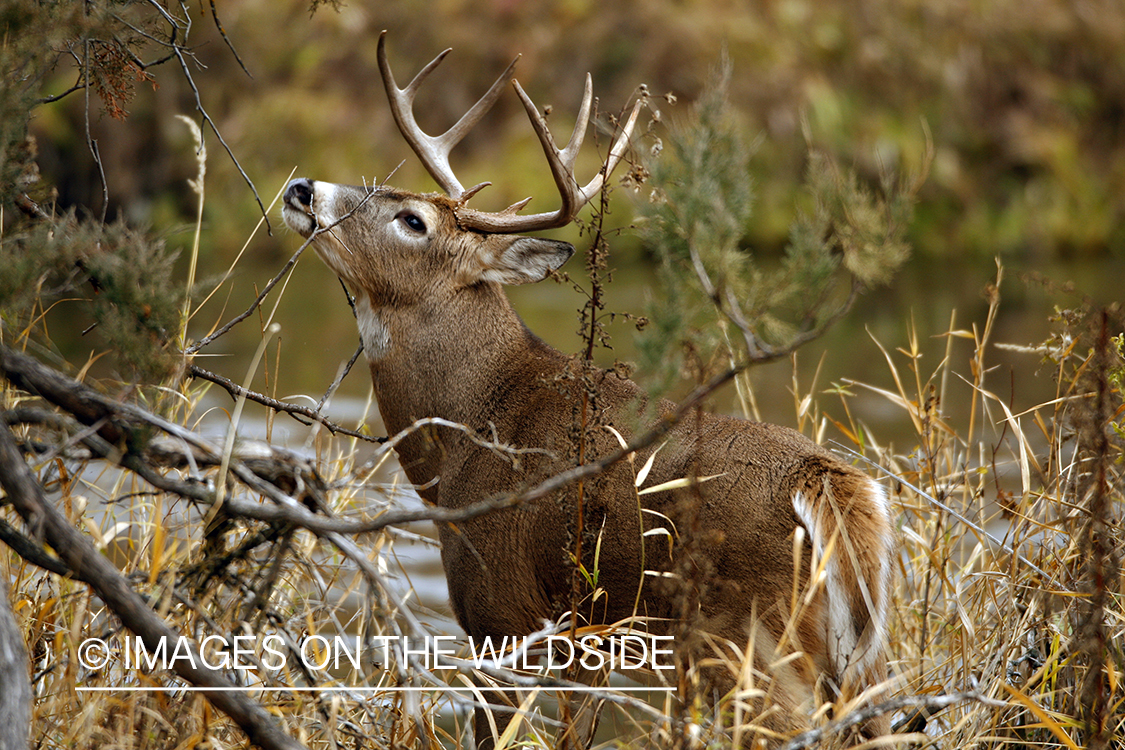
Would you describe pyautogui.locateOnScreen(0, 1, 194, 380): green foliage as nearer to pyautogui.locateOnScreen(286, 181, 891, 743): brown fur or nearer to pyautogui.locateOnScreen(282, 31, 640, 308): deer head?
pyautogui.locateOnScreen(286, 181, 891, 743): brown fur

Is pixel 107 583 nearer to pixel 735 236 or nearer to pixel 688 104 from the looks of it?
pixel 735 236

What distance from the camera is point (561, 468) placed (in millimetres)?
3129

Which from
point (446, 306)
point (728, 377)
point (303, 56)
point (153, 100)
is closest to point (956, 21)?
point (303, 56)

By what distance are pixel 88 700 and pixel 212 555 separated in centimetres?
48

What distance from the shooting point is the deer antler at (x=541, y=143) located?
3.19 metres

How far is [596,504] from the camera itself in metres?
3.01

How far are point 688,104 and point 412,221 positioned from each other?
405 inches

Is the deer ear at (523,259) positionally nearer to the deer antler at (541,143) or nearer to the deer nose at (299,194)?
the deer antler at (541,143)

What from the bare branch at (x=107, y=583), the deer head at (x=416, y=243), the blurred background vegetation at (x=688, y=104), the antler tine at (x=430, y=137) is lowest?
the bare branch at (x=107, y=583)

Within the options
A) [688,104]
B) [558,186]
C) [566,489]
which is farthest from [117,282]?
[688,104]

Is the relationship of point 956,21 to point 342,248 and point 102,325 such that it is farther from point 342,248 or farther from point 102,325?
point 102,325

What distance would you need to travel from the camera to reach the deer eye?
12.6 ft

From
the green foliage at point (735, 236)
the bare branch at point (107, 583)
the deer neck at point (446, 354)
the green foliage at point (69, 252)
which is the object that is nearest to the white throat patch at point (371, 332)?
the deer neck at point (446, 354)

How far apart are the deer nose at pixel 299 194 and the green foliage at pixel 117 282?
5.72ft
